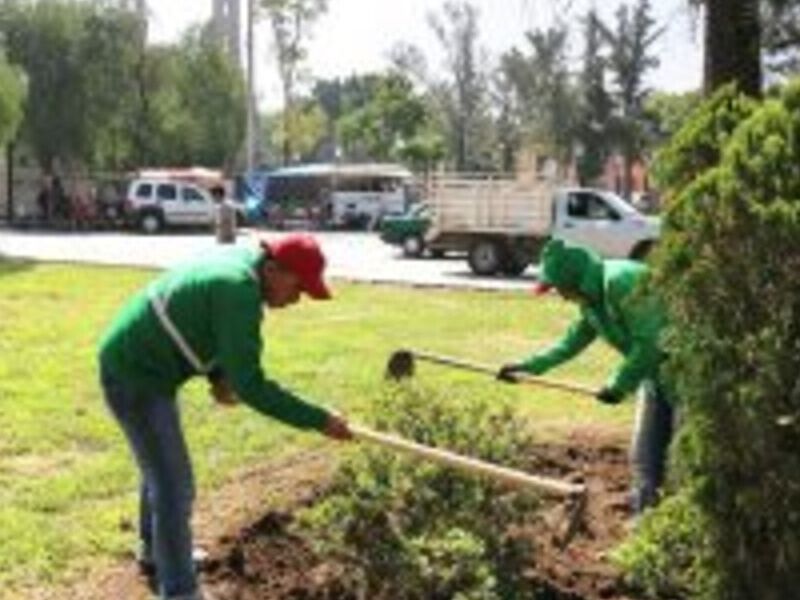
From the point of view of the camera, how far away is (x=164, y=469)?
21.7 feet

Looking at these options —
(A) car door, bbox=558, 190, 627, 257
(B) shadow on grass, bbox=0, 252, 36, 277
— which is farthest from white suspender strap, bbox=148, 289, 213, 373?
(A) car door, bbox=558, 190, 627, 257

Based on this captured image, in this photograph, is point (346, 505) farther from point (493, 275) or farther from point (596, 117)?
point (596, 117)

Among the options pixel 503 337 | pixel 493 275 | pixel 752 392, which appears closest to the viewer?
pixel 752 392

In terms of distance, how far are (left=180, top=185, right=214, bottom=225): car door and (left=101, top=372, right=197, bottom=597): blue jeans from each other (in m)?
47.5

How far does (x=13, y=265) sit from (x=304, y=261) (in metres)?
27.6

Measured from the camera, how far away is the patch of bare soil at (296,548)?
24.4 feet

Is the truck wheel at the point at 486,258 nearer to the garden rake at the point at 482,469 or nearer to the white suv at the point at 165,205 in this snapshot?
the white suv at the point at 165,205

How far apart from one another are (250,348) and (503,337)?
46.9 feet

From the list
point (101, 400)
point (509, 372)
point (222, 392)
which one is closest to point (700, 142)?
point (222, 392)

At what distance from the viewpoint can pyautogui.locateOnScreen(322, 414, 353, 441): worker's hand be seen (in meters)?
6.48

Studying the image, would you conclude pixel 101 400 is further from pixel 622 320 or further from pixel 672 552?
pixel 672 552

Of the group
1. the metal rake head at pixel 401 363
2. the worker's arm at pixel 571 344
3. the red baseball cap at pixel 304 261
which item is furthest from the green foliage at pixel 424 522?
the metal rake head at pixel 401 363

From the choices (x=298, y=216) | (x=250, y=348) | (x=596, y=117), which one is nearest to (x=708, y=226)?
(x=250, y=348)

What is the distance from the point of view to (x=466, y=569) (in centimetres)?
677
